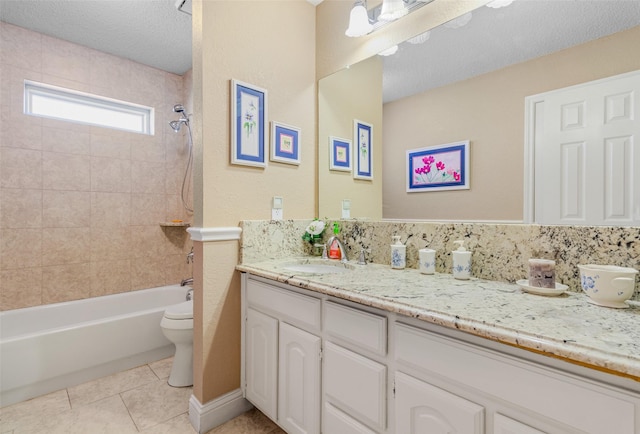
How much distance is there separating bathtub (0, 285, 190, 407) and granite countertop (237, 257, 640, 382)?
5.40 feet

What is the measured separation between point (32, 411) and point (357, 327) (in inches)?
83.3

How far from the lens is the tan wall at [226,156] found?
1.67 m

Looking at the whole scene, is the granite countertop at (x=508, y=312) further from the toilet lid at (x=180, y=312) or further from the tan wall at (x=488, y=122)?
the toilet lid at (x=180, y=312)

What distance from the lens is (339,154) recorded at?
82.4 inches

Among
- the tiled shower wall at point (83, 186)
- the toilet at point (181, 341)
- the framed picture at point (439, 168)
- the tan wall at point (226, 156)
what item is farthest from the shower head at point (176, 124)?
the framed picture at point (439, 168)

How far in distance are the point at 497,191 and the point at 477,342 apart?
77 cm

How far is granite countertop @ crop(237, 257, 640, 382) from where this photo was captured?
65 cm

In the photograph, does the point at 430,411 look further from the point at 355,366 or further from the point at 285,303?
the point at 285,303

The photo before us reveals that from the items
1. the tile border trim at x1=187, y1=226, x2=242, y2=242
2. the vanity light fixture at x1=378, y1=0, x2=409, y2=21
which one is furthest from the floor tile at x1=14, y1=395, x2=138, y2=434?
the vanity light fixture at x1=378, y1=0, x2=409, y2=21

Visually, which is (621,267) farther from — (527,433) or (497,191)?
(527,433)

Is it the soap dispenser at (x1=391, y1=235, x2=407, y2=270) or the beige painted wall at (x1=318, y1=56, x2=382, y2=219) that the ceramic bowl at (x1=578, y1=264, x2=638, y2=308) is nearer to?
the soap dispenser at (x1=391, y1=235, x2=407, y2=270)

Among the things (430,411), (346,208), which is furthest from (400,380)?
(346,208)

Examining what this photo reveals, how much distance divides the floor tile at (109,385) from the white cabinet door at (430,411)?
194 centimetres

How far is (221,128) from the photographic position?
5.67ft
